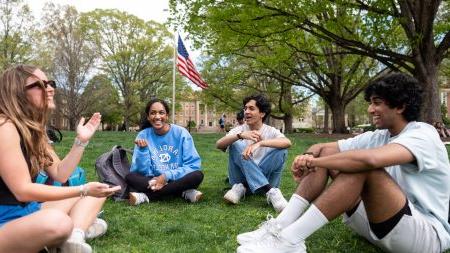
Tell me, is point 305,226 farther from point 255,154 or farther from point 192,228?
point 255,154

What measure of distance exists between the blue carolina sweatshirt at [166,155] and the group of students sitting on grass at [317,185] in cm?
181

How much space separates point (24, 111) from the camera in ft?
9.04

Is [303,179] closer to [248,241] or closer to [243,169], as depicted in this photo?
[248,241]

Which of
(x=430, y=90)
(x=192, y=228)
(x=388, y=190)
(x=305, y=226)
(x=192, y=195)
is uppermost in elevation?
(x=430, y=90)

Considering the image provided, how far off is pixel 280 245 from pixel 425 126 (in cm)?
128

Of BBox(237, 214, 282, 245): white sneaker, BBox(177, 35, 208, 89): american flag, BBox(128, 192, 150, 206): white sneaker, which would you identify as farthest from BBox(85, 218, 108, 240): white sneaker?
BBox(177, 35, 208, 89): american flag

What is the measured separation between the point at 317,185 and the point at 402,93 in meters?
0.90

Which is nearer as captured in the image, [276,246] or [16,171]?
[16,171]

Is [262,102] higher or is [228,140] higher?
[262,102]

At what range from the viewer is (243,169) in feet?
18.0

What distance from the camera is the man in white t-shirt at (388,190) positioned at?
290cm

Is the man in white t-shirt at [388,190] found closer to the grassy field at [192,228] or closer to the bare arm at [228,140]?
the grassy field at [192,228]

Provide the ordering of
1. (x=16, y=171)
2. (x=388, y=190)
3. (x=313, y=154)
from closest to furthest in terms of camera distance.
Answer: (x=16, y=171)
(x=388, y=190)
(x=313, y=154)

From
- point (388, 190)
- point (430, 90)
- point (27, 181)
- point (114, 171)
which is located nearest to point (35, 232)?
point (27, 181)
